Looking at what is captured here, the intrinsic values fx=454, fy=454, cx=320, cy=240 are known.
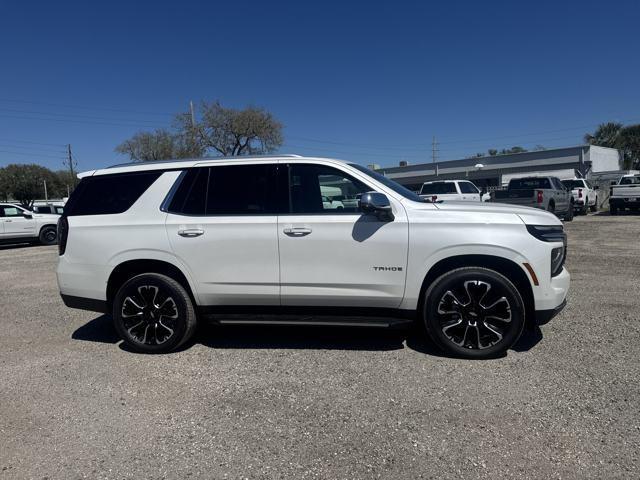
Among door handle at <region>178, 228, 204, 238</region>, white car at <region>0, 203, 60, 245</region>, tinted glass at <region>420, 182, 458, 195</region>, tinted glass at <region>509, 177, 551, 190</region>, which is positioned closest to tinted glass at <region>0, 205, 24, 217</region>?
white car at <region>0, 203, 60, 245</region>

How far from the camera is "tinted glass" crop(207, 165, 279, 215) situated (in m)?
4.37

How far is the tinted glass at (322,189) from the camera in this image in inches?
169

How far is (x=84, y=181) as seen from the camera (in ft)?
15.6

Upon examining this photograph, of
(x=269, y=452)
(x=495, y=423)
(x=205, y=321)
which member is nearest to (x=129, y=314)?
(x=205, y=321)

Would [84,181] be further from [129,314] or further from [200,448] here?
[200,448]

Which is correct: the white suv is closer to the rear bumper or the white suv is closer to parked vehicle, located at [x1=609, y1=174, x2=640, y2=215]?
the rear bumper

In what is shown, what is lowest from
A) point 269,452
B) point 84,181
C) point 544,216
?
point 269,452

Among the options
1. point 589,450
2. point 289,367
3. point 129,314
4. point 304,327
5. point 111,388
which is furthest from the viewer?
point 304,327

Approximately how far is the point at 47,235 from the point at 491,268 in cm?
1773

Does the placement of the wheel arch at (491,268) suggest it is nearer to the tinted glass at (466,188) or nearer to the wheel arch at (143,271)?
the wheel arch at (143,271)

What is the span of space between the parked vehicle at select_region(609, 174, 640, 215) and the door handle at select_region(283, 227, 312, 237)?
2167cm

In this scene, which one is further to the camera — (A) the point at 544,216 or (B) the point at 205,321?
(B) the point at 205,321

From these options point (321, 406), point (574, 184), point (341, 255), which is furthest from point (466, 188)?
point (321, 406)

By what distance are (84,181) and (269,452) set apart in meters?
3.47
